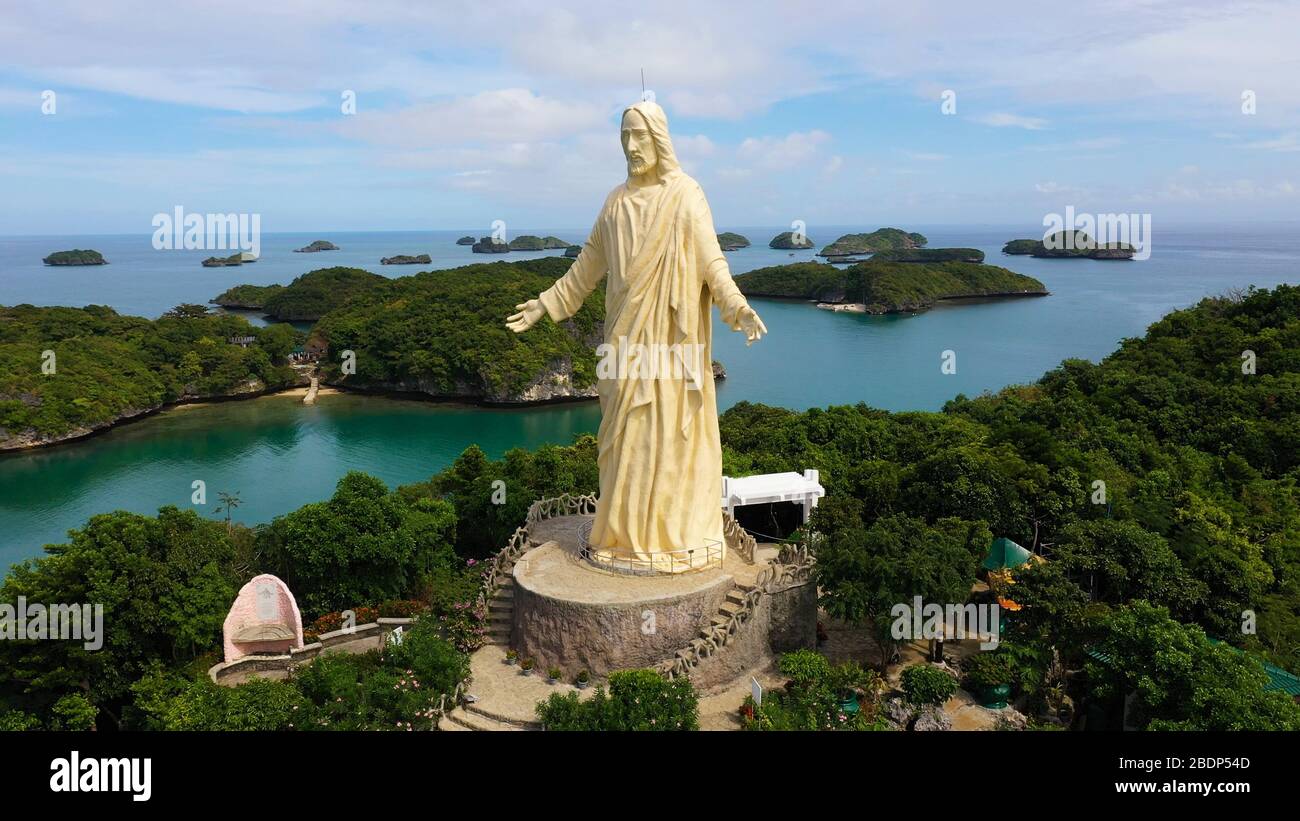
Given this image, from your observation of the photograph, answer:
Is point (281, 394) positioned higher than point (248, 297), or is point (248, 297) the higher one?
point (248, 297)

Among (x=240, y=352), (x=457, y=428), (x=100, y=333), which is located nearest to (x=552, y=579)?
(x=457, y=428)

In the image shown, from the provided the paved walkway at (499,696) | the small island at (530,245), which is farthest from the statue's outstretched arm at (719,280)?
the small island at (530,245)

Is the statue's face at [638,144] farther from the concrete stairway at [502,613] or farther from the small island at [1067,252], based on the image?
the small island at [1067,252]

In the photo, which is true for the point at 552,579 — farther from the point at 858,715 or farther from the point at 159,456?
the point at 159,456

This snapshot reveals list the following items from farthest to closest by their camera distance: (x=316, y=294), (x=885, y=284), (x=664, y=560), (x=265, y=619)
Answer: (x=885, y=284) < (x=316, y=294) < (x=265, y=619) < (x=664, y=560)

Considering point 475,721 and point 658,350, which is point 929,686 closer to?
point 658,350

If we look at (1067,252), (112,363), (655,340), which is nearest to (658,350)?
(655,340)
